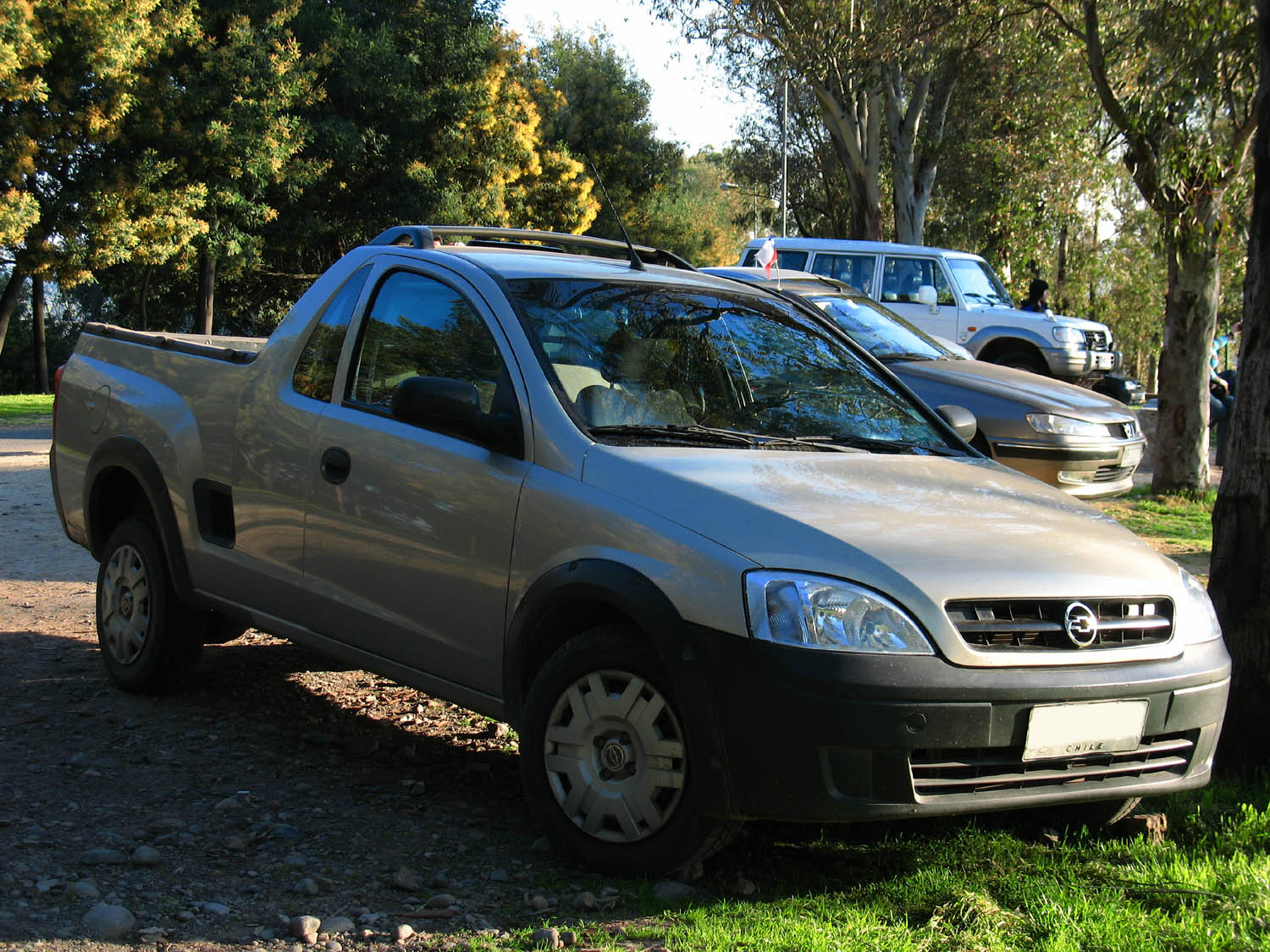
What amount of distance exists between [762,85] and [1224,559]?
3650 cm

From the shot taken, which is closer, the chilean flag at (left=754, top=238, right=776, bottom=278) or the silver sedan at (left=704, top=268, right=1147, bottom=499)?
the silver sedan at (left=704, top=268, right=1147, bottom=499)

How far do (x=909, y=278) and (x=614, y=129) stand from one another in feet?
119

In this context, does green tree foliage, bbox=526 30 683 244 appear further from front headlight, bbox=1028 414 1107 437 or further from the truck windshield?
front headlight, bbox=1028 414 1107 437

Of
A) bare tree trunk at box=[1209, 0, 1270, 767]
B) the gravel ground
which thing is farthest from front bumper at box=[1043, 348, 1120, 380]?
the gravel ground

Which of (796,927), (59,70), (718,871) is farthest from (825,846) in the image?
(59,70)

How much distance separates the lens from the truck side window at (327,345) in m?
4.88

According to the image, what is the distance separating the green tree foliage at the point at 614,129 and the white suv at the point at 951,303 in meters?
34.1

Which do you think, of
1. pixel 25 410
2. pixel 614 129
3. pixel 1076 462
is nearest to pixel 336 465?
pixel 1076 462

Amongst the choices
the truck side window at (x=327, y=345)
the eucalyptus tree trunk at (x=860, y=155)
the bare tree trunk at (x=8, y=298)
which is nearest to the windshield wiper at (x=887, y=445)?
the truck side window at (x=327, y=345)

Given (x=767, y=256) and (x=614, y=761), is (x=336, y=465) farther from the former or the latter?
(x=767, y=256)

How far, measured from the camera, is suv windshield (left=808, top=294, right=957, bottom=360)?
10.5 m

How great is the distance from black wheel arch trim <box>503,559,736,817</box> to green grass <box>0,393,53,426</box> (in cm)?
1731

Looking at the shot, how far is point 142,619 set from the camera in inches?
221

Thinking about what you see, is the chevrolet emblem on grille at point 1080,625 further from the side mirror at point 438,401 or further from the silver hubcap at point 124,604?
the silver hubcap at point 124,604
